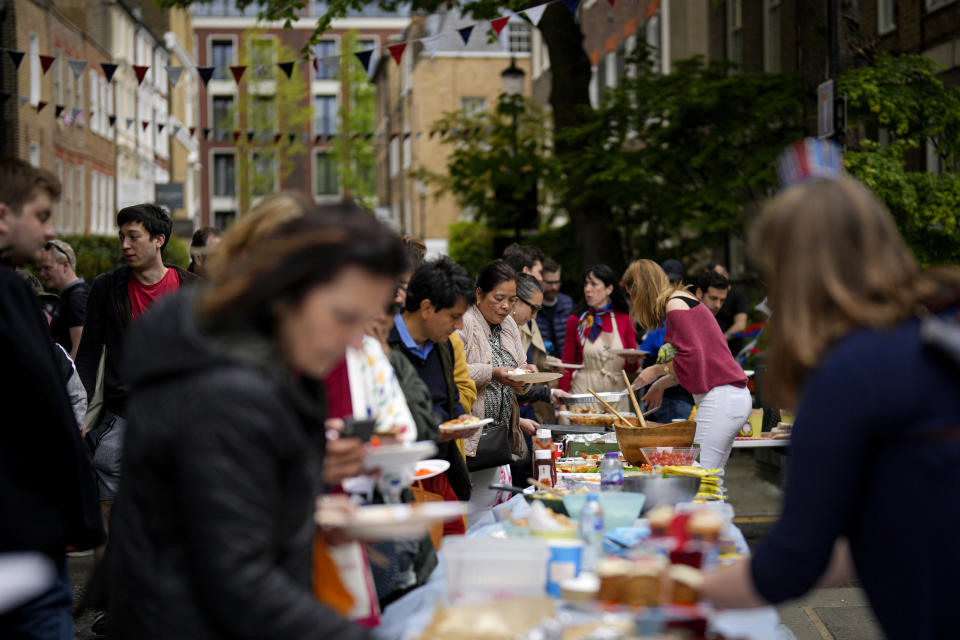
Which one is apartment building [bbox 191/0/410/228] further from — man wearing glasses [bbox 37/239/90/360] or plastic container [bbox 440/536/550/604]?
plastic container [bbox 440/536/550/604]

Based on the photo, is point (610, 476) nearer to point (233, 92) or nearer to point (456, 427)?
point (456, 427)

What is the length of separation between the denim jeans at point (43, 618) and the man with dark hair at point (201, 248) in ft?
12.6

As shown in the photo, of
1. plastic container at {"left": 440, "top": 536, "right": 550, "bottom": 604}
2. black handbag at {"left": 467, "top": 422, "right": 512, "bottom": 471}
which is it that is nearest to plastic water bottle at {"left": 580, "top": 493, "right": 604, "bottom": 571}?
plastic container at {"left": 440, "top": 536, "right": 550, "bottom": 604}

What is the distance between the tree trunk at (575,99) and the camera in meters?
17.6

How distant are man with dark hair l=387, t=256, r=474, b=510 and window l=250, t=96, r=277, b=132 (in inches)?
1956

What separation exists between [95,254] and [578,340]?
17418mm

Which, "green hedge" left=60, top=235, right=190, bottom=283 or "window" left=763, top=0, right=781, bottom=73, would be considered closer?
"window" left=763, top=0, right=781, bottom=73

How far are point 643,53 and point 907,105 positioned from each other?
6324 mm

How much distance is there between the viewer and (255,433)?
2.17m

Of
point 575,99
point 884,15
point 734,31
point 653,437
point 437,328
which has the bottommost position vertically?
point 653,437

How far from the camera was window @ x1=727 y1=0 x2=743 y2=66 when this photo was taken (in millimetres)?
24344

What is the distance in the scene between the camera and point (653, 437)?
19.9 feet

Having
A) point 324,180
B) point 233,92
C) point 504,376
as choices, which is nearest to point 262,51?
point 233,92

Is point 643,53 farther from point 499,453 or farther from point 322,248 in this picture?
point 322,248
